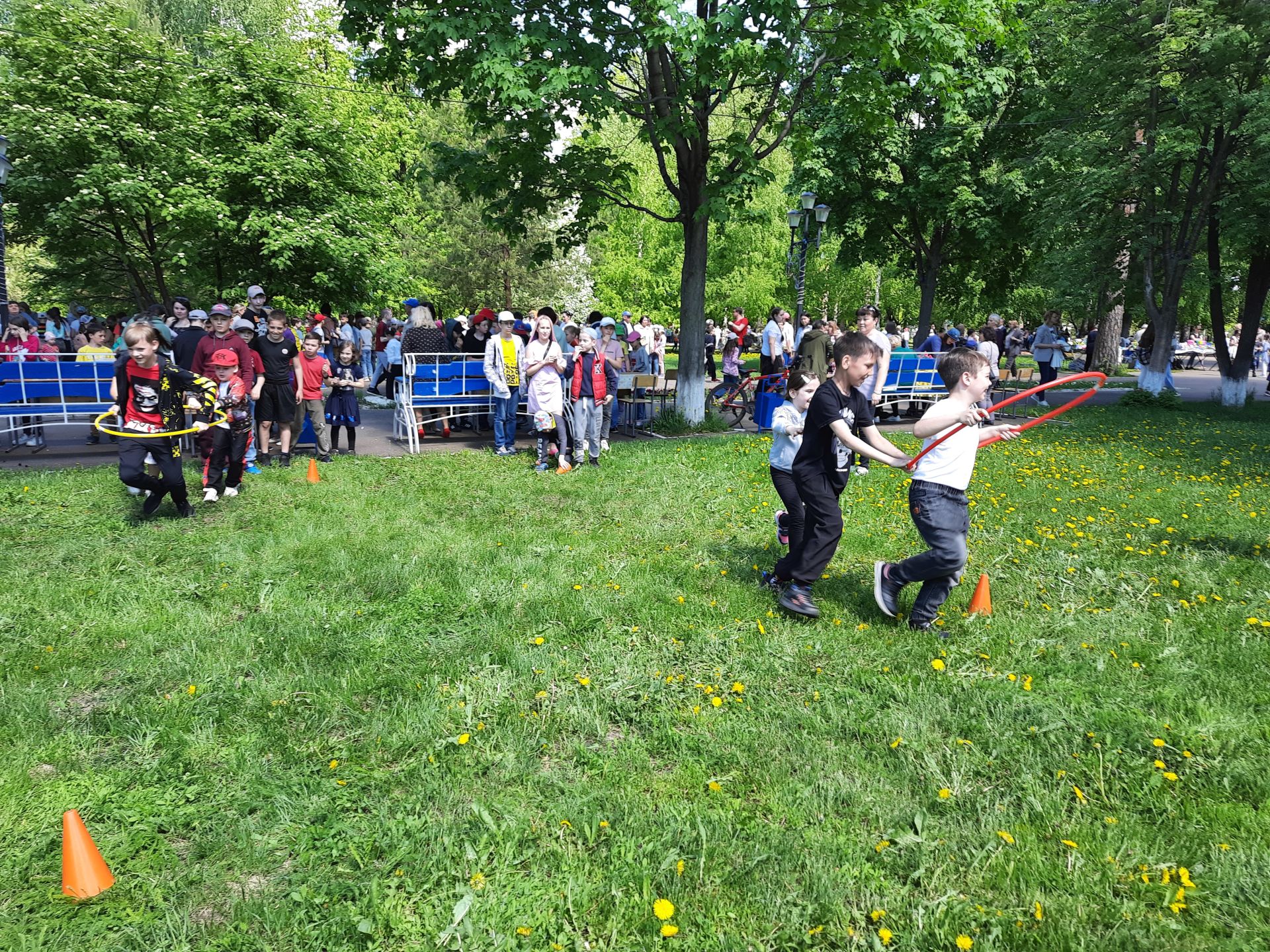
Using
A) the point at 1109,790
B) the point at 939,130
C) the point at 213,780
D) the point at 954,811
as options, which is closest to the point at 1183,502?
the point at 1109,790

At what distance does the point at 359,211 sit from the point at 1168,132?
72.2 feet

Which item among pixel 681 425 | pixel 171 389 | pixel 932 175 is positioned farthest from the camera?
pixel 932 175

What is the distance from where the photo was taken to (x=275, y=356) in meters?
10.6

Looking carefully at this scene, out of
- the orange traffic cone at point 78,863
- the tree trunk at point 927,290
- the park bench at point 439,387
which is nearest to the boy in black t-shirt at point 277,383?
the park bench at point 439,387

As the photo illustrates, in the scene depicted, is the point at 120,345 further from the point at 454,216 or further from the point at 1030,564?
the point at 454,216

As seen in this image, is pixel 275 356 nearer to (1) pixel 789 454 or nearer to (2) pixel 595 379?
(2) pixel 595 379

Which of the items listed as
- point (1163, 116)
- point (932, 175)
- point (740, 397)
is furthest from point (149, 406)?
point (932, 175)

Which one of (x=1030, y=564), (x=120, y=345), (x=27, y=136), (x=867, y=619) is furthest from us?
(x=27, y=136)

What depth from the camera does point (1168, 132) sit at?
58.9 feet

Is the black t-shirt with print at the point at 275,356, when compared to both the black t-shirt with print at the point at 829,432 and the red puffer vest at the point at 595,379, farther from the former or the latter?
the black t-shirt with print at the point at 829,432

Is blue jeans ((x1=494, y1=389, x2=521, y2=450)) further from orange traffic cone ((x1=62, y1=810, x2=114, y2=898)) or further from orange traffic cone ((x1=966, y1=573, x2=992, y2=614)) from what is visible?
orange traffic cone ((x1=62, y1=810, x2=114, y2=898))

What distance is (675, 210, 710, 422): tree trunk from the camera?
48.6ft

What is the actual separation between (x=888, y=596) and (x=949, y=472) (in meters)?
1.01

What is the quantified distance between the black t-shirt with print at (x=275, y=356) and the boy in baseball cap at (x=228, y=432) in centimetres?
115
